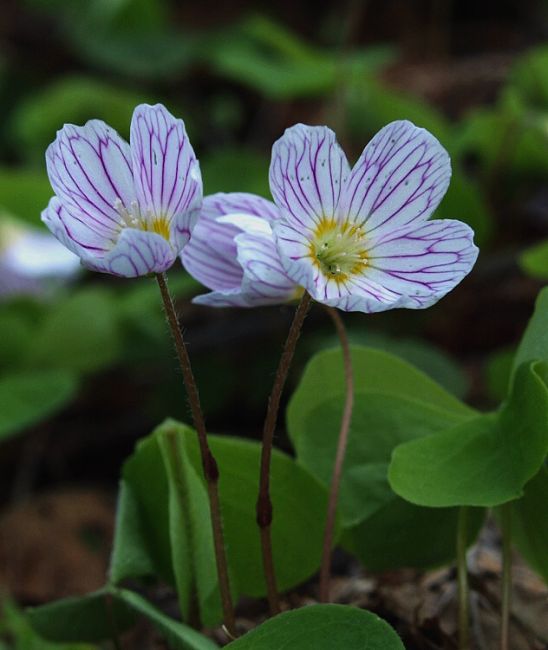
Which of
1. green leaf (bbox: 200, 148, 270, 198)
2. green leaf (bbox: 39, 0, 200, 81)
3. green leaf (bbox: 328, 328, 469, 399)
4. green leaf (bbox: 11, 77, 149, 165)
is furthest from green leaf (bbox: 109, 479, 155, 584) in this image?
green leaf (bbox: 39, 0, 200, 81)

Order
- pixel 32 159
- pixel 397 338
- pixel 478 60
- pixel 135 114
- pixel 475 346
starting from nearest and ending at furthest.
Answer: pixel 135 114 < pixel 397 338 < pixel 475 346 < pixel 32 159 < pixel 478 60

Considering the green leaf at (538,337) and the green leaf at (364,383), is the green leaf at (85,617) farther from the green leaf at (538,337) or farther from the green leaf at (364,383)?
the green leaf at (538,337)

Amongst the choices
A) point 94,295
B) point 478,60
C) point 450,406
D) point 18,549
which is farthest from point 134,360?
point 478,60

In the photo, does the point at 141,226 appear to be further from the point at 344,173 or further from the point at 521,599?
the point at 521,599

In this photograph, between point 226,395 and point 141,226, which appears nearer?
point 141,226

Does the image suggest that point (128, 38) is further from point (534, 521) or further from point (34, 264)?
point (534, 521)

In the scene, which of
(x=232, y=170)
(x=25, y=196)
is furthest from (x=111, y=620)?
(x=232, y=170)

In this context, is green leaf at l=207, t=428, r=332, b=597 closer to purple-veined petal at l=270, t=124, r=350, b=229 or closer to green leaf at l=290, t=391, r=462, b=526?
green leaf at l=290, t=391, r=462, b=526

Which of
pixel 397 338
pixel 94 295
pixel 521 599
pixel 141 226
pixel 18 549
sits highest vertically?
pixel 141 226
